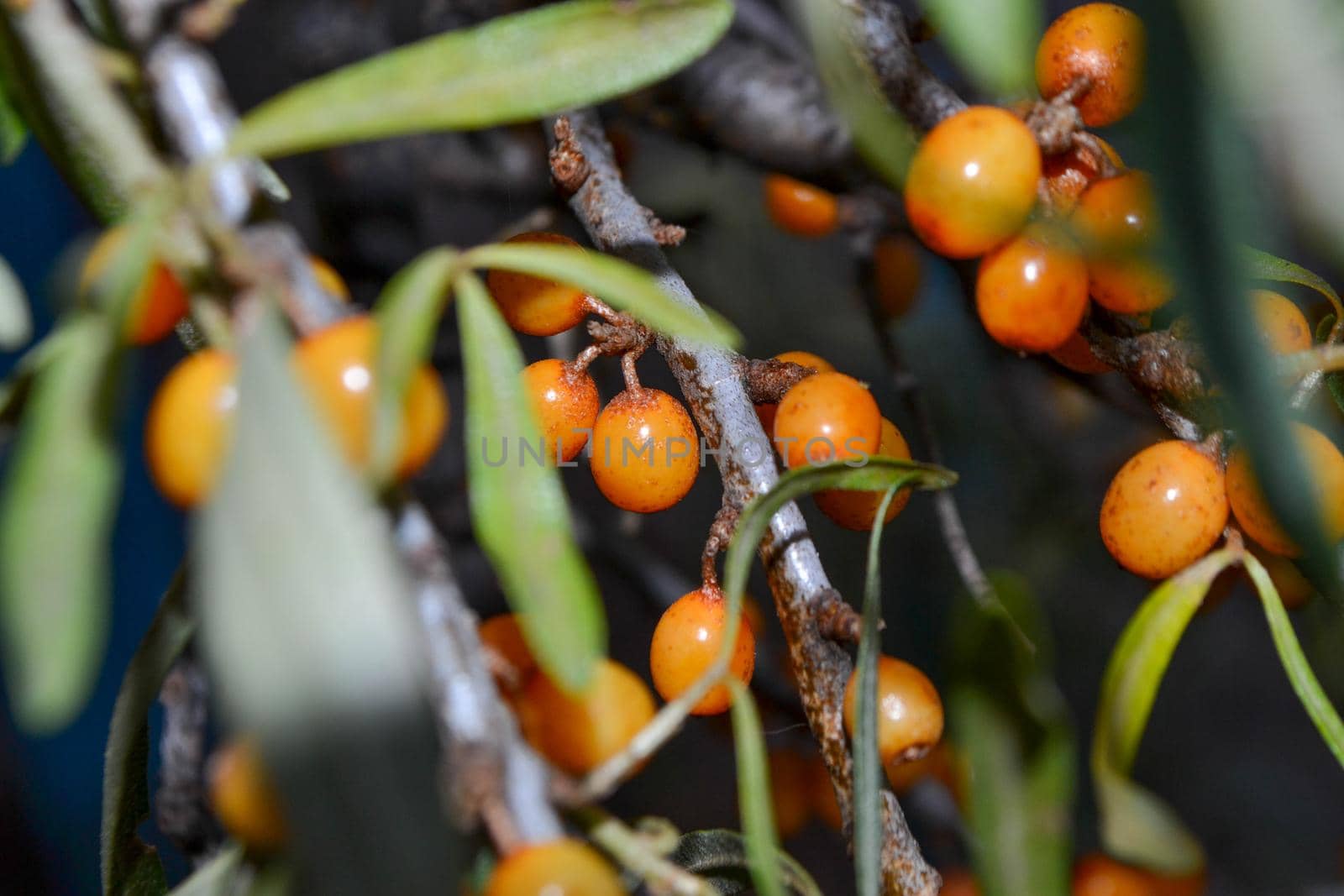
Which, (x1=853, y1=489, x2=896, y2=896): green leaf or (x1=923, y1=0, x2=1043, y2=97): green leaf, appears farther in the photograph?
(x1=853, y1=489, x2=896, y2=896): green leaf

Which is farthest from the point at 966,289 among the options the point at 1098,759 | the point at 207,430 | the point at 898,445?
the point at 207,430

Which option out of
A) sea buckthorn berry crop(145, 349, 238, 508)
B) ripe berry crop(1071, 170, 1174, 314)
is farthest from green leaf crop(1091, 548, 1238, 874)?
sea buckthorn berry crop(145, 349, 238, 508)

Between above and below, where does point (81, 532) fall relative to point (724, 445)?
above

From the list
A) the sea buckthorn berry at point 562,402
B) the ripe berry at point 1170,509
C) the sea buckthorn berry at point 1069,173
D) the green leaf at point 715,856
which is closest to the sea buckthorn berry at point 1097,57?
the sea buckthorn berry at point 1069,173

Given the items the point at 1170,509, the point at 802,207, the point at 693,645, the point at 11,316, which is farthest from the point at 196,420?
the point at 802,207

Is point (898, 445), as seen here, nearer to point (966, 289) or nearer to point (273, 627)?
point (966, 289)

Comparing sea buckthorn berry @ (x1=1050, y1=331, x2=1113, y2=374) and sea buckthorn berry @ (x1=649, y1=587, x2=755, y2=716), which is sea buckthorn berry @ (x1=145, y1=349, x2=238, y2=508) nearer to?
sea buckthorn berry @ (x1=649, y1=587, x2=755, y2=716)

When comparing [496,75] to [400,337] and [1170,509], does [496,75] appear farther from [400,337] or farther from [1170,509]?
[1170,509]
